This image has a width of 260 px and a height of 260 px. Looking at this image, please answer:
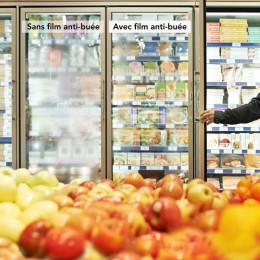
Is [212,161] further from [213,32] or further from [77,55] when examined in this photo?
[77,55]

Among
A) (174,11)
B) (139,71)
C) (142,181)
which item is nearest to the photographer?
(142,181)

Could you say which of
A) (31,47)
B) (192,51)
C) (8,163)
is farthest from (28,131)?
(192,51)

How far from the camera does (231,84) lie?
4023 millimetres

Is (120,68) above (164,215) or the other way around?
above

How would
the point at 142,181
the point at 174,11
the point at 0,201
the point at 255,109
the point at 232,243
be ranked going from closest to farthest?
1. the point at 232,243
2. the point at 0,201
3. the point at 142,181
4. the point at 255,109
5. the point at 174,11

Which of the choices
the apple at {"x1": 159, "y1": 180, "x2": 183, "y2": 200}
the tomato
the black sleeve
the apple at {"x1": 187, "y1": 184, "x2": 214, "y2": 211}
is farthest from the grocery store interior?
the tomato

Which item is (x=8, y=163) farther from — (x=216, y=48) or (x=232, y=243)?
(x=232, y=243)

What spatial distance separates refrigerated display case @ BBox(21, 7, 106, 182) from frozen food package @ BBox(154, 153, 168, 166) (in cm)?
53

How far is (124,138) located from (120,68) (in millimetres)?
647

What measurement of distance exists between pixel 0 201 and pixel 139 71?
107 inches

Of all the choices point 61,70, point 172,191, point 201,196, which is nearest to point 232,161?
point 61,70

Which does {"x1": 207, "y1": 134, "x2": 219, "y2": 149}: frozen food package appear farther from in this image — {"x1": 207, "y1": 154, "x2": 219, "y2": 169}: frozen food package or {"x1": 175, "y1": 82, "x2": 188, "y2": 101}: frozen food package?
{"x1": 175, "y1": 82, "x2": 188, "y2": 101}: frozen food package

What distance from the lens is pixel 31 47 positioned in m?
4.01

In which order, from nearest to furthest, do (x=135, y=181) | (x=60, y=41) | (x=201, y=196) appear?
(x=201, y=196) → (x=135, y=181) → (x=60, y=41)
